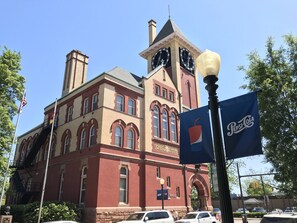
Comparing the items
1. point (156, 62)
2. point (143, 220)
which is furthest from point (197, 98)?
point (143, 220)

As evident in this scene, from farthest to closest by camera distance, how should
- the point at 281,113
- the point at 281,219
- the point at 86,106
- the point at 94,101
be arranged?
the point at 86,106
the point at 94,101
the point at 281,113
the point at 281,219

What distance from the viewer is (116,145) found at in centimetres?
2412

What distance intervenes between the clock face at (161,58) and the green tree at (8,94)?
1935cm

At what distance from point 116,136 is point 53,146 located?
10491mm

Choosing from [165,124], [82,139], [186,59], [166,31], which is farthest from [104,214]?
[166,31]

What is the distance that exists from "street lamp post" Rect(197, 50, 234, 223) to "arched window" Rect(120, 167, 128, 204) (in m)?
20.1

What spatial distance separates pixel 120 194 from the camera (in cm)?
2312

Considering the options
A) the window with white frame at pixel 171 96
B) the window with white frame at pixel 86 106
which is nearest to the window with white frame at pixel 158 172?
the window with white frame at pixel 171 96

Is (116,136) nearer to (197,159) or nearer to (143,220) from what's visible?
(143,220)

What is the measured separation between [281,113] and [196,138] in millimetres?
7791

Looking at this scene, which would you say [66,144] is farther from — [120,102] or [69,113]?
[120,102]

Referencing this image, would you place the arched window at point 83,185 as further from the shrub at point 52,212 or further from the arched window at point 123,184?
the arched window at point 123,184

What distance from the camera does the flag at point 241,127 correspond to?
5.64 m

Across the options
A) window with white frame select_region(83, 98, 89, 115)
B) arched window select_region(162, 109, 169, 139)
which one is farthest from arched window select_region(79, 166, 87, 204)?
arched window select_region(162, 109, 169, 139)
